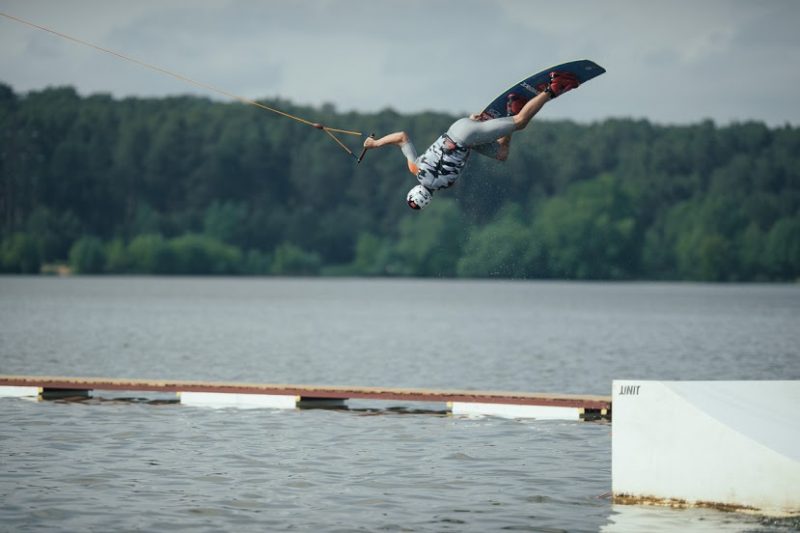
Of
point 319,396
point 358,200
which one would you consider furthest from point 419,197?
point 358,200

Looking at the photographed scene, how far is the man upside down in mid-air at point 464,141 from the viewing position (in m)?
16.3

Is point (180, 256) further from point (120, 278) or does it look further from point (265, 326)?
point (265, 326)

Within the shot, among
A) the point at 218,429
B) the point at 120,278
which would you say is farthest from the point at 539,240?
the point at 218,429

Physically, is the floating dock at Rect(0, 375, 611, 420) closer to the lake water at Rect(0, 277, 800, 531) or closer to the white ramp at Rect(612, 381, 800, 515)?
the lake water at Rect(0, 277, 800, 531)

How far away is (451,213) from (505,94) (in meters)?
151

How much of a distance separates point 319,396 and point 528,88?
13.3 meters

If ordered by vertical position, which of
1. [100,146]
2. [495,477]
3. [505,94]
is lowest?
[495,477]

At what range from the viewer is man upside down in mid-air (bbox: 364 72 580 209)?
1627 centimetres

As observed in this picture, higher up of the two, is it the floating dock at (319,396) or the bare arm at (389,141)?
the bare arm at (389,141)

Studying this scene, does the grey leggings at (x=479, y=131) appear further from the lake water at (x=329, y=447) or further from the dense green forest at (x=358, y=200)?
the dense green forest at (x=358, y=200)

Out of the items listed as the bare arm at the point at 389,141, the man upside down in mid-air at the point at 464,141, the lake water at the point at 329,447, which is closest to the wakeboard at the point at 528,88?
the man upside down in mid-air at the point at 464,141

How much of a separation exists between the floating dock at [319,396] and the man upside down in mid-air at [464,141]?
36.1 feet

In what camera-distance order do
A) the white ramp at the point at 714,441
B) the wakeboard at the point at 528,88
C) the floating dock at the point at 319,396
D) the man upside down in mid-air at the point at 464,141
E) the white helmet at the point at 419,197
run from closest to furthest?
1. the white ramp at the point at 714,441
2. the man upside down in mid-air at the point at 464,141
3. the wakeboard at the point at 528,88
4. the white helmet at the point at 419,197
5. the floating dock at the point at 319,396

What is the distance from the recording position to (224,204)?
186750 mm
